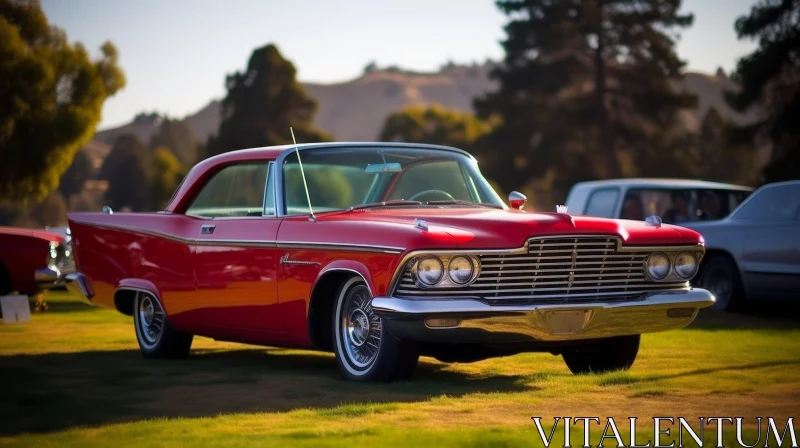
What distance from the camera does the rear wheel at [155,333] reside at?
1047 cm

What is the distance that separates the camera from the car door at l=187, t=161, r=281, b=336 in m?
9.04

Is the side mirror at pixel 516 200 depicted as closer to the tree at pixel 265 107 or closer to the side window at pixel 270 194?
the side window at pixel 270 194

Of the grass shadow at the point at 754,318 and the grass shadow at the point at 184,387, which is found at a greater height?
the grass shadow at the point at 184,387

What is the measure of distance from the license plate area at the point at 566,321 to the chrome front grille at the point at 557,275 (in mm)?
133

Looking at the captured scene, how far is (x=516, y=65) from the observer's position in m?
70.6

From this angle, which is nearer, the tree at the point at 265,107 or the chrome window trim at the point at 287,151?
the chrome window trim at the point at 287,151

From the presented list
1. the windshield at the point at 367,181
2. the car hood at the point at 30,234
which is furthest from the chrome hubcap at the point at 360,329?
the car hood at the point at 30,234

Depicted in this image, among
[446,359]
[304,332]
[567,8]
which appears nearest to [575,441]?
[446,359]

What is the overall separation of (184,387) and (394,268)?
184cm

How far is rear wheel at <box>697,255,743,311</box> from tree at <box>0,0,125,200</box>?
36.8 m

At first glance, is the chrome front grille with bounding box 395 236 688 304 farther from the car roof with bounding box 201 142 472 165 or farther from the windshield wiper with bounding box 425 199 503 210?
the car roof with bounding box 201 142 472 165

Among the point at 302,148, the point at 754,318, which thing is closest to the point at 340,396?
the point at 302,148

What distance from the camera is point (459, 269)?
776 centimetres

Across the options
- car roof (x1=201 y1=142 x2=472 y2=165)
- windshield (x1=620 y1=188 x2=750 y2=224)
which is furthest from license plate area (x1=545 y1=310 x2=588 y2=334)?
windshield (x1=620 y1=188 x2=750 y2=224)
